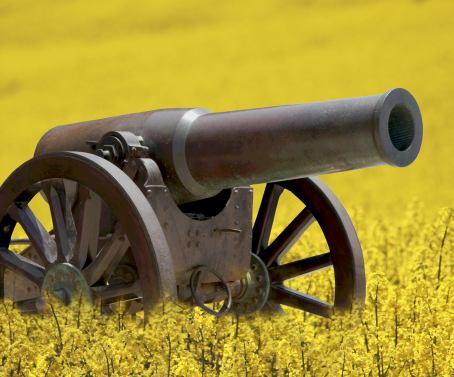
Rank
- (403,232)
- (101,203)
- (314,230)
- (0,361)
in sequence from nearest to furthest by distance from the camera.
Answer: (0,361) → (101,203) → (403,232) → (314,230)

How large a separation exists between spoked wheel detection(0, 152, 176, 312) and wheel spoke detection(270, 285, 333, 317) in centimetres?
91

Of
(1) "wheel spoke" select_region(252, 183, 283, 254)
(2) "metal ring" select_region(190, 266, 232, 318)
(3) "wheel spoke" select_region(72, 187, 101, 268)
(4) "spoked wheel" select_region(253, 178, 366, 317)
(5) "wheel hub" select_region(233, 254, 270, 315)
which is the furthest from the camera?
(1) "wheel spoke" select_region(252, 183, 283, 254)

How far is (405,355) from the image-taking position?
195 inches

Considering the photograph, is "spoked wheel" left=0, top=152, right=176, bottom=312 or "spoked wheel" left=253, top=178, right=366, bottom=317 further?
"spoked wheel" left=253, top=178, right=366, bottom=317

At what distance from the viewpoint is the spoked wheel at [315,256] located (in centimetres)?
644

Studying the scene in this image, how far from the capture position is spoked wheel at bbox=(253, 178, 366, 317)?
21.1 ft

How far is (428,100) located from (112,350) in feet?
52.0

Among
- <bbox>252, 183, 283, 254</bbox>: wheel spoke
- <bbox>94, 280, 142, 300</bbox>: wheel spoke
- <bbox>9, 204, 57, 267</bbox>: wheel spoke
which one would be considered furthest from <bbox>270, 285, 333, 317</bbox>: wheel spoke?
<bbox>9, 204, 57, 267</bbox>: wheel spoke

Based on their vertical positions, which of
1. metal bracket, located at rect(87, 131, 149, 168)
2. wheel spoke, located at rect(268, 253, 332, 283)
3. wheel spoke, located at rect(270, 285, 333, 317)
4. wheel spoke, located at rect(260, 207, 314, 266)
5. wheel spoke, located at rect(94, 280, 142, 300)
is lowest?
wheel spoke, located at rect(94, 280, 142, 300)

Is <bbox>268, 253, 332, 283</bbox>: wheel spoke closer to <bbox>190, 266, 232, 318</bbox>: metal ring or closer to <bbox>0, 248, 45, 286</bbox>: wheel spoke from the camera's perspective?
<bbox>190, 266, 232, 318</bbox>: metal ring

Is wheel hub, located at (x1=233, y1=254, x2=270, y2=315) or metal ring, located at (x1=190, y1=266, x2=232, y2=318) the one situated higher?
wheel hub, located at (x1=233, y1=254, x2=270, y2=315)

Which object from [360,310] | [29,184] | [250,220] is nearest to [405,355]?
[360,310]

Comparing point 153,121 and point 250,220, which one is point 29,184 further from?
point 250,220

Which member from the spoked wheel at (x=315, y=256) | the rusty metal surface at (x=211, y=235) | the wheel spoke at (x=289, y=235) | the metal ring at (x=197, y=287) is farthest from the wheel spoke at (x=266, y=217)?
the metal ring at (x=197, y=287)
